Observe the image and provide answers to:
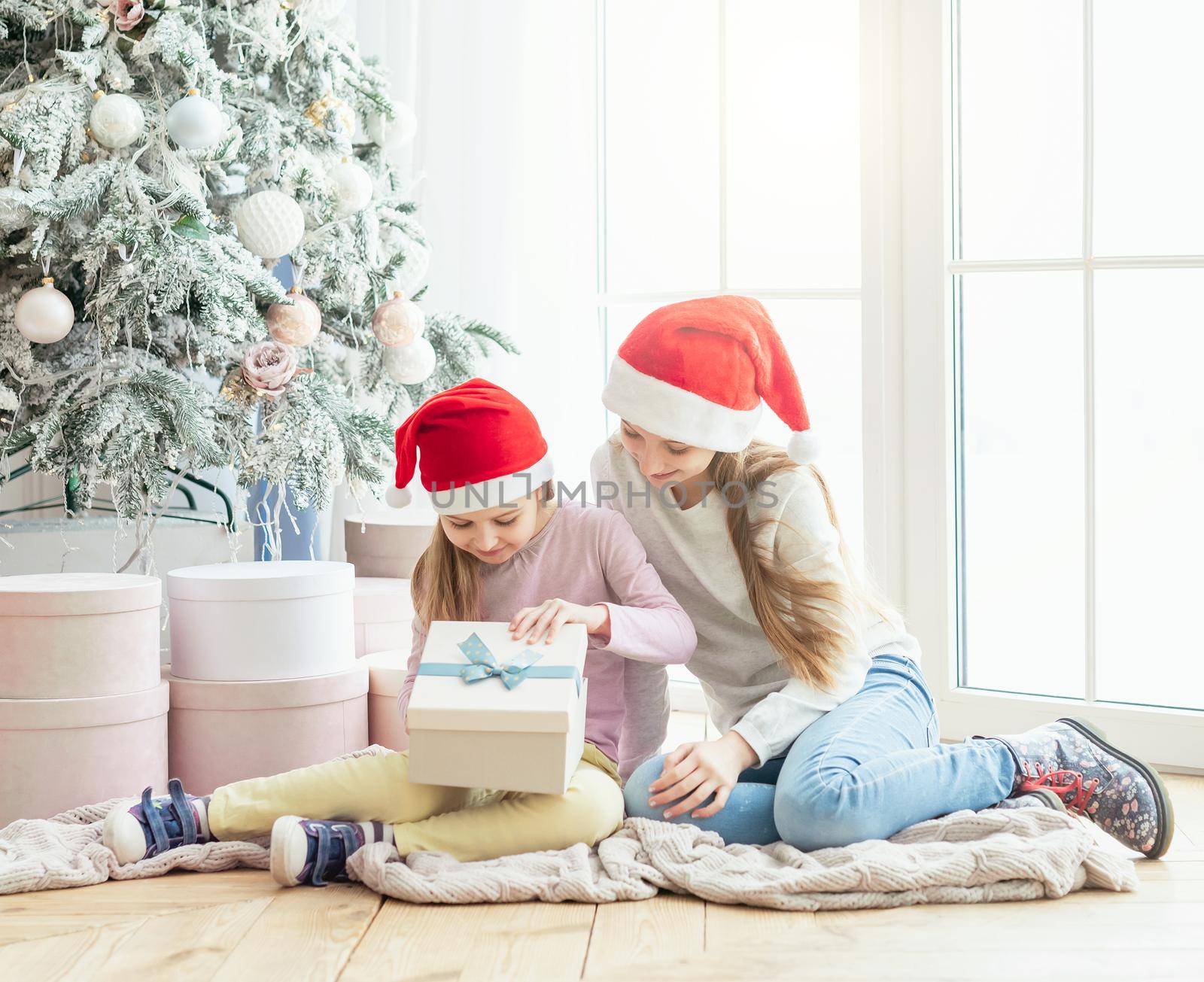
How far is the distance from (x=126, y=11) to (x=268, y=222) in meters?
0.34

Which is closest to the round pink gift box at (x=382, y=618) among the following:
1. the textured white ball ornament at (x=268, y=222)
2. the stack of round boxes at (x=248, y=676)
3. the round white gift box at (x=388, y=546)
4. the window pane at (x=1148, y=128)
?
the round white gift box at (x=388, y=546)

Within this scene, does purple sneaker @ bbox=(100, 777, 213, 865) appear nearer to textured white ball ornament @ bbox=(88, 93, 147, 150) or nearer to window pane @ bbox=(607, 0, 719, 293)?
textured white ball ornament @ bbox=(88, 93, 147, 150)

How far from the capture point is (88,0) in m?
1.68

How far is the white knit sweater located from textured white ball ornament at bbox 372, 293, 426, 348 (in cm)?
41

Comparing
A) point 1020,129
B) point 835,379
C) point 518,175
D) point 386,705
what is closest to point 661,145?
point 518,175

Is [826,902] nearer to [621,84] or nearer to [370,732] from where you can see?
[370,732]

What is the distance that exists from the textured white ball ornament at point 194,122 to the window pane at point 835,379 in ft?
3.79

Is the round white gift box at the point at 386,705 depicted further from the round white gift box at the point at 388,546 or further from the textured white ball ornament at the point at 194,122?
the textured white ball ornament at the point at 194,122

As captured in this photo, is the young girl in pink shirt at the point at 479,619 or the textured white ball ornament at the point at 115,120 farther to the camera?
the textured white ball ornament at the point at 115,120

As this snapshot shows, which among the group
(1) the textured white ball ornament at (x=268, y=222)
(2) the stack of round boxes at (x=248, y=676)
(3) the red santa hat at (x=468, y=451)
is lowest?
(2) the stack of round boxes at (x=248, y=676)

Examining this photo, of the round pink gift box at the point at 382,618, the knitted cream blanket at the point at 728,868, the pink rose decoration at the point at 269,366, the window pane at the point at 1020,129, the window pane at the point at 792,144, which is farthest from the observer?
the window pane at the point at 792,144

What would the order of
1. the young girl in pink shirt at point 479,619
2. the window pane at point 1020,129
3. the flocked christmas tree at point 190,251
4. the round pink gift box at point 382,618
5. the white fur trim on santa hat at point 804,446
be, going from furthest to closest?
1. the window pane at point 1020,129
2. the round pink gift box at point 382,618
3. the flocked christmas tree at point 190,251
4. the white fur trim on santa hat at point 804,446
5. the young girl in pink shirt at point 479,619

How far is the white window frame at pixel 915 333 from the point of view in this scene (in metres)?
2.15

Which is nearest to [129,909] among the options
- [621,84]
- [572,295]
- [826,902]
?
[826,902]
